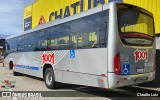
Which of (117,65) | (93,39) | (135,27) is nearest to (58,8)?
(93,39)

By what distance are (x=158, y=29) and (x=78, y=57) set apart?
4711 millimetres

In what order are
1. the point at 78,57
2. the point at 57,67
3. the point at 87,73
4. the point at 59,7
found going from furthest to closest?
the point at 59,7 → the point at 57,67 → the point at 78,57 → the point at 87,73

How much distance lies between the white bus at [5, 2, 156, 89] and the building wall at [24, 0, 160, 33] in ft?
9.77

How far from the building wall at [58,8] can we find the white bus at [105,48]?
2.98 metres

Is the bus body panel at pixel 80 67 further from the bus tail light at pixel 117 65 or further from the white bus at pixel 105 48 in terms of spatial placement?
the bus tail light at pixel 117 65

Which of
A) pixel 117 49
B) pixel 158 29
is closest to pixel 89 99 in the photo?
pixel 117 49

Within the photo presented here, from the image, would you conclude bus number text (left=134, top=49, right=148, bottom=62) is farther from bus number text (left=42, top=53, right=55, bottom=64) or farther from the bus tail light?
bus number text (left=42, top=53, right=55, bottom=64)

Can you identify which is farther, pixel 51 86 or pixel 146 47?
pixel 51 86

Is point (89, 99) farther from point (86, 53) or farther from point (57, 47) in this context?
point (57, 47)

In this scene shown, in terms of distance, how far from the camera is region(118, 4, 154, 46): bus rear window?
27.2 feet

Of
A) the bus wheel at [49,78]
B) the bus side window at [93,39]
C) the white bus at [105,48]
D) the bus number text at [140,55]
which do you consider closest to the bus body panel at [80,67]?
the white bus at [105,48]

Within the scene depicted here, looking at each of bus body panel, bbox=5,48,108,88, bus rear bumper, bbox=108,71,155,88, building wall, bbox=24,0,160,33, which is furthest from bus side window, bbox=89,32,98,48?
building wall, bbox=24,0,160,33

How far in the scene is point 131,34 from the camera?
27.9ft

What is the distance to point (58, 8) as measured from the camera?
2281cm
